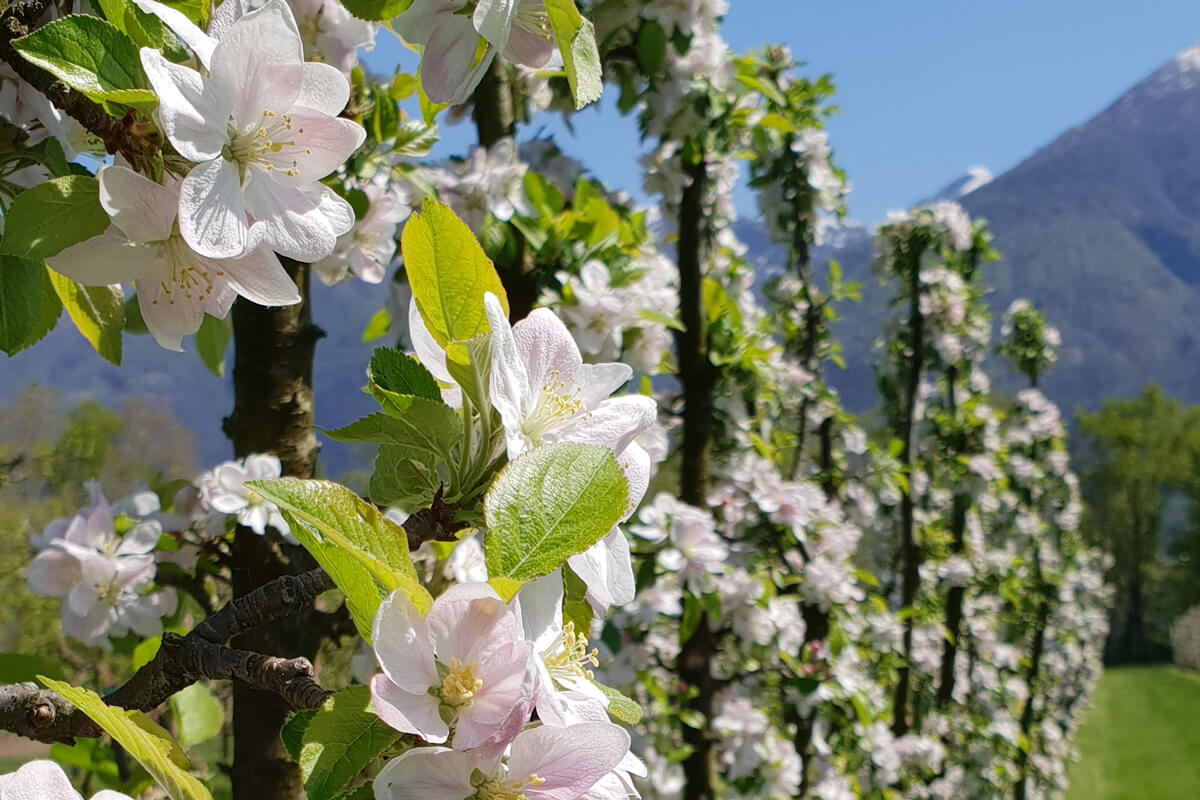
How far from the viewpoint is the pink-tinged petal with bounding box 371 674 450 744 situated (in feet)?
1.01

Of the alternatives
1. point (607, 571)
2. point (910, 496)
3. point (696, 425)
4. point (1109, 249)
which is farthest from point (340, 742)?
point (1109, 249)

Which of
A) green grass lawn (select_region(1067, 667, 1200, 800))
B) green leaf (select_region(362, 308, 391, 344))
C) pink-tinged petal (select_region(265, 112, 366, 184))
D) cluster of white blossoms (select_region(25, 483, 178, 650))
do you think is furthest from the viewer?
green grass lawn (select_region(1067, 667, 1200, 800))

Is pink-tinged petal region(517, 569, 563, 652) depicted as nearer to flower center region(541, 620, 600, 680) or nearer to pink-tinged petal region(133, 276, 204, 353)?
flower center region(541, 620, 600, 680)

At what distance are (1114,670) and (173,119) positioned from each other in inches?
983

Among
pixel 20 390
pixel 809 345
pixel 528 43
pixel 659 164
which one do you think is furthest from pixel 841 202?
pixel 20 390

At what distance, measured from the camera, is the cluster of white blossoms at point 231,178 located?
0.36 metres

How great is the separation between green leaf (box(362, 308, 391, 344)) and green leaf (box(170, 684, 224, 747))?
66 cm

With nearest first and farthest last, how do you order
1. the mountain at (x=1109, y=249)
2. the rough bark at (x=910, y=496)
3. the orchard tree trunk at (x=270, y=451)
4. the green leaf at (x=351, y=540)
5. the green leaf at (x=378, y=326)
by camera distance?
the green leaf at (x=351, y=540) → the orchard tree trunk at (x=270, y=451) → the green leaf at (x=378, y=326) → the rough bark at (x=910, y=496) → the mountain at (x=1109, y=249)

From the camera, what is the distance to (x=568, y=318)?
1369 mm

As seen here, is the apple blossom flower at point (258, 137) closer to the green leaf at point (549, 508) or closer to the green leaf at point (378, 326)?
the green leaf at point (549, 508)

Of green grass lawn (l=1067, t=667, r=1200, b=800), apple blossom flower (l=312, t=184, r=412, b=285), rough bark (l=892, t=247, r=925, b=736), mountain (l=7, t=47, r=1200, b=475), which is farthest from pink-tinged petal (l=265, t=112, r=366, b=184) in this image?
mountain (l=7, t=47, r=1200, b=475)

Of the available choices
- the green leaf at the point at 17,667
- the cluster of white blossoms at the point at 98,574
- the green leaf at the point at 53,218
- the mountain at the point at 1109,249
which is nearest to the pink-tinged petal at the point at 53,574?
the cluster of white blossoms at the point at 98,574

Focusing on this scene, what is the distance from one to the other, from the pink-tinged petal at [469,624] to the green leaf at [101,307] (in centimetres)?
35

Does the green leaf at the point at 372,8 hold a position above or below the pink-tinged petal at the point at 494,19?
above
